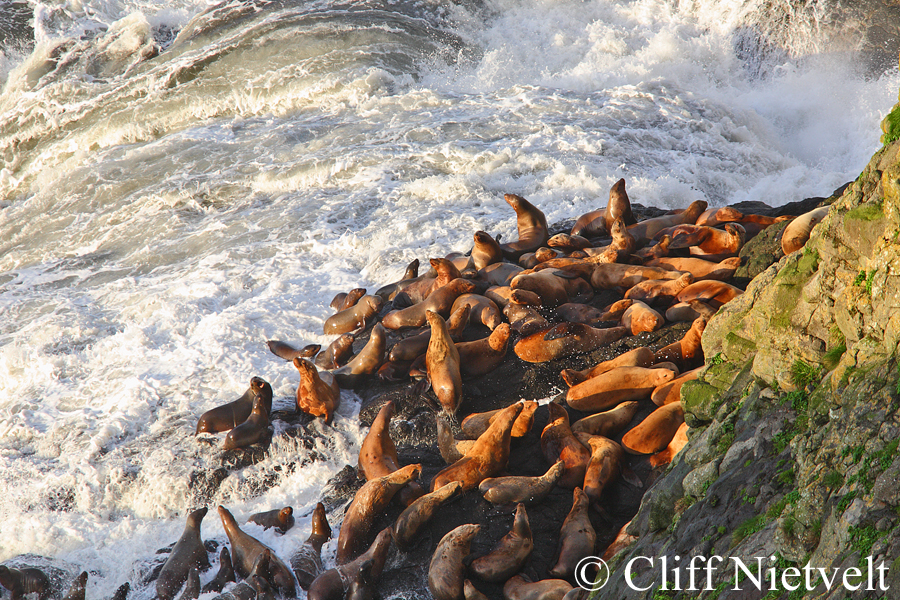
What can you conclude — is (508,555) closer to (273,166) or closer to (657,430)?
(657,430)

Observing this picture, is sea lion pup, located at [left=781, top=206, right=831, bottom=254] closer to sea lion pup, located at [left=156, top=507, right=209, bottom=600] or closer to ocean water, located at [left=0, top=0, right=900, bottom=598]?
ocean water, located at [left=0, top=0, right=900, bottom=598]

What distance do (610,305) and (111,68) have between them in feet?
70.6

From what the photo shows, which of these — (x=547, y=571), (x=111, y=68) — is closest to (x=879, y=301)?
(x=547, y=571)

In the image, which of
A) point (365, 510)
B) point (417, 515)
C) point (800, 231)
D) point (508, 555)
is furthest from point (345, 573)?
point (800, 231)

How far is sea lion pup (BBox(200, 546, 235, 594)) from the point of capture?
4984 millimetres

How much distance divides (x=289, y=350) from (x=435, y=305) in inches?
85.3

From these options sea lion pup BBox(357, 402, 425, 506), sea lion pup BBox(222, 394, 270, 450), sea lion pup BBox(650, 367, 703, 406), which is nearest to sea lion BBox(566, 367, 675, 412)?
sea lion pup BBox(650, 367, 703, 406)

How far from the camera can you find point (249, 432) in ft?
21.5

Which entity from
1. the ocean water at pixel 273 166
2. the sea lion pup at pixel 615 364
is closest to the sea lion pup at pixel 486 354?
the sea lion pup at pixel 615 364

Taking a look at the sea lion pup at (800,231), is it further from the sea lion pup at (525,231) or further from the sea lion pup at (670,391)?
the sea lion pup at (525,231)

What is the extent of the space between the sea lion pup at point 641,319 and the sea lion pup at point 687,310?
9 centimetres

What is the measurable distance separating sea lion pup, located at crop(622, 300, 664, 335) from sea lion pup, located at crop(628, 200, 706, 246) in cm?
193

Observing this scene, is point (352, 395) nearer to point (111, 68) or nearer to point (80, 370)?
point (80, 370)

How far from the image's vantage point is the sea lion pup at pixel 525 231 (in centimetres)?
845
